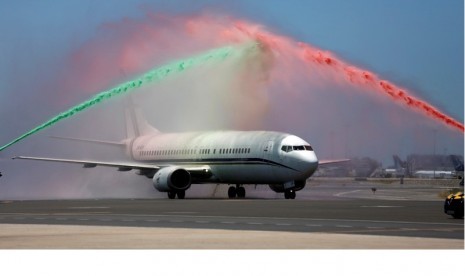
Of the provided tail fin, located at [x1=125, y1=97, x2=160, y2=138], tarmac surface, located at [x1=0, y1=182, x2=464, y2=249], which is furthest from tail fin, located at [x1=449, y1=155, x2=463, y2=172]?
tarmac surface, located at [x1=0, y1=182, x2=464, y2=249]

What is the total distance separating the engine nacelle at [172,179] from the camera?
100688 mm

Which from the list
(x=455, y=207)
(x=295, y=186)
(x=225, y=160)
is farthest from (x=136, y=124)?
(x=455, y=207)

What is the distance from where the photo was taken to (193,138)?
11000cm

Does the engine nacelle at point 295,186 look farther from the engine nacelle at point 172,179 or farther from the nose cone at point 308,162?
the engine nacelle at point 172,179

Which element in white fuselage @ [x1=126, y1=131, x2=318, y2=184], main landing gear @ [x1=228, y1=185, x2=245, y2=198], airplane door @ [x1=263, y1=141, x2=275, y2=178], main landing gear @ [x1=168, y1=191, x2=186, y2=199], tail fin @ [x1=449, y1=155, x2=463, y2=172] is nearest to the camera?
white fuselage @ [x1=126, y1=131, x2=318, y2=184]

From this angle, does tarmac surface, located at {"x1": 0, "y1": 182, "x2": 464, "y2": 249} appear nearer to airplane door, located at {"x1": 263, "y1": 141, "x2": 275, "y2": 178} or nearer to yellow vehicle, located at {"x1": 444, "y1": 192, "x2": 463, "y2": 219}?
yellow vehicle, located at {"x1": 444, "y1": 192, "x2": 463, "y2": 219}

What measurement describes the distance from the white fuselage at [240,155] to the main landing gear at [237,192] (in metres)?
1.74

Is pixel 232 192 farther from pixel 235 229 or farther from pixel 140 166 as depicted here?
pixel 235 229

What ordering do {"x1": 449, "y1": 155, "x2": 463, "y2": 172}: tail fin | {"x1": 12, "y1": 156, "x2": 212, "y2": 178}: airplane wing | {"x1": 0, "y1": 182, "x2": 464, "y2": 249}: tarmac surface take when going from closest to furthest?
{"x1": 0, "y1": 182, "x2": 464, "y2": 249}: tarmac surface, {"x1": 12, "y1": 156, "x2": 212, "y2": 178}: airplane wing, {"x1": 449, "y1": 155, "x2": 463, "y2": 172}: tail fin

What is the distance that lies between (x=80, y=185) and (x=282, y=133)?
3491cm

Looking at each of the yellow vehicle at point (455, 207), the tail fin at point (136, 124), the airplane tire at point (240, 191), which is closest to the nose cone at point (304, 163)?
the airplane tire at point (240, 191)

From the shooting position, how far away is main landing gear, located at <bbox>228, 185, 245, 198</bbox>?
104438mm

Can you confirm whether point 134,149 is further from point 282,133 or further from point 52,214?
point 52,214
